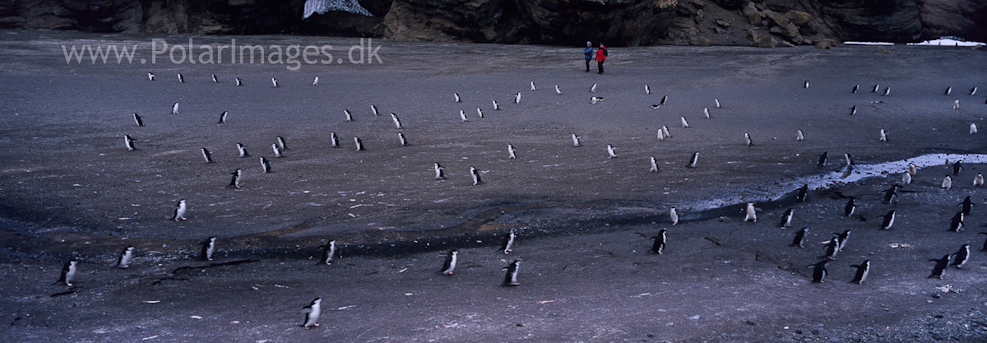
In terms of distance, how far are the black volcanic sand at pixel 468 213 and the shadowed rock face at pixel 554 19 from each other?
35.2 ft

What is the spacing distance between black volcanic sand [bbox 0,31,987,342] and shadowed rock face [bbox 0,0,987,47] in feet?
35.2

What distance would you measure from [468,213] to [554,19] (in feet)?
78.4

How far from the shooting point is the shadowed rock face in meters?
33.7

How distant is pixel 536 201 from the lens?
11797 millimetres

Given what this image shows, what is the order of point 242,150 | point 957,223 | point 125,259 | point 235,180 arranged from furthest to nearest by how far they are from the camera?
point 242,150, point 235,180, point 957,223, point 125,259

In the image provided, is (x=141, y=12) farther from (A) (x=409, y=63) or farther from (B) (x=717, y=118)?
(B) (x=717, y=118)

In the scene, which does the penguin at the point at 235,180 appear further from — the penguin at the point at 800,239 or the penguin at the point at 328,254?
the penguin at the point at 800,239

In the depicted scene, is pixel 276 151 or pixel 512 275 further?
pixel 276 151

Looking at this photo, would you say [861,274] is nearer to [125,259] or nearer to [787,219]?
[787,219]

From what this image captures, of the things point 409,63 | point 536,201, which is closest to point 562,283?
point 536,201

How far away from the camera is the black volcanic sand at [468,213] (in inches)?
282

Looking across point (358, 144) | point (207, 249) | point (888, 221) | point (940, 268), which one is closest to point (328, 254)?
point (207, 249)

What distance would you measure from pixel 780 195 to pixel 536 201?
178 inches

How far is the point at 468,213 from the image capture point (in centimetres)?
1113
